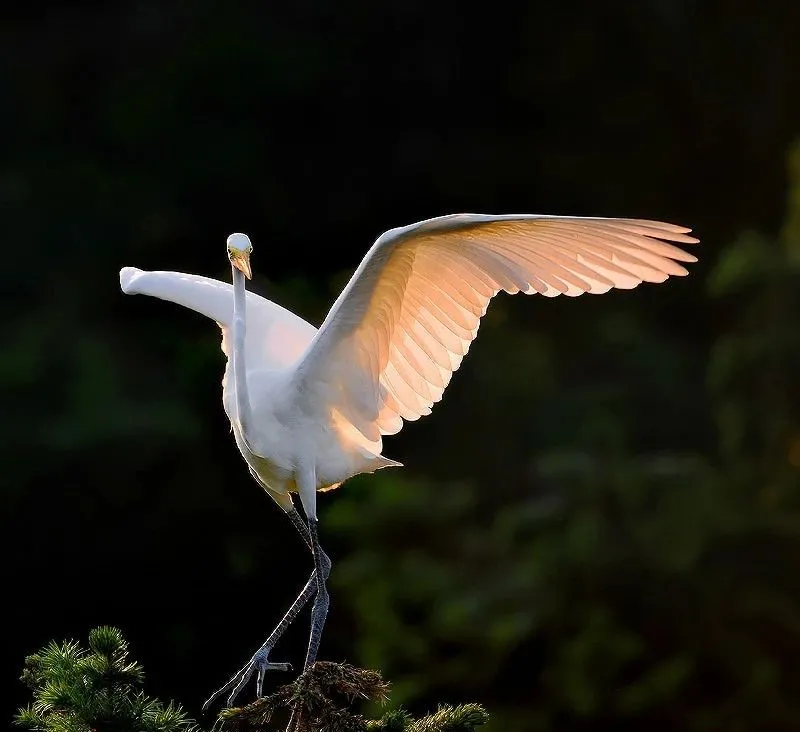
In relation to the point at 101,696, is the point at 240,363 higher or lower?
higher

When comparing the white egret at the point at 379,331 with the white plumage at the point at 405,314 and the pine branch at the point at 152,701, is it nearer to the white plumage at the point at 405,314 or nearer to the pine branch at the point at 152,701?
the white plumage at the point at 405,314

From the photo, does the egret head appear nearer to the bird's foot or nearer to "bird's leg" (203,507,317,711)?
"bird's leg" (203,507,317,711)

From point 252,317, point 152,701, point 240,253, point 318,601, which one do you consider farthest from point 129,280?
point 152,701

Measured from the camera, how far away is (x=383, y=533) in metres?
4.91

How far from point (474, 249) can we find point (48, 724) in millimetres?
903

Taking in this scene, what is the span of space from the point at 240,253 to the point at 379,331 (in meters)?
0.24

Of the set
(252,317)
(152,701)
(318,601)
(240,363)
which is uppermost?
(252,317)

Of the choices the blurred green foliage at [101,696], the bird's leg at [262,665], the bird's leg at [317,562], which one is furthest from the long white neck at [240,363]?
the blurred green foliage at [101,696]

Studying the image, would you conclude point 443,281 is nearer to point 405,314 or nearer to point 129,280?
point 405,314

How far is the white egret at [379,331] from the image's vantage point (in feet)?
7.52

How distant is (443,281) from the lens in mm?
2379

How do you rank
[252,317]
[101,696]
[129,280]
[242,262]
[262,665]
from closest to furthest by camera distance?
[101,696], [242,262], [262,665], [252,317], [129,280]

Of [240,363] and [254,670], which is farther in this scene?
[254,670]

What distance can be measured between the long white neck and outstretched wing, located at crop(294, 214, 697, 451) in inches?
3.4
